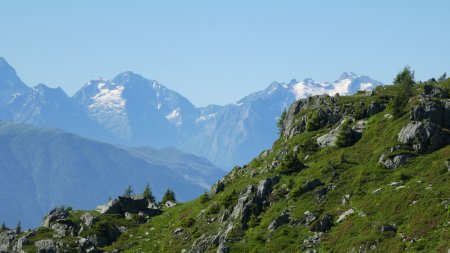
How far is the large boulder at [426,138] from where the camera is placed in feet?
320

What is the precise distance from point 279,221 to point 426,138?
24.5 m

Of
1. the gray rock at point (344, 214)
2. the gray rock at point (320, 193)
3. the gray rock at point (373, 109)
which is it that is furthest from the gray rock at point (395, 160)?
the gray rock at point (373, 109)

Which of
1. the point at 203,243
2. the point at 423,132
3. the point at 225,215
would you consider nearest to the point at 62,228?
the point at 225,215

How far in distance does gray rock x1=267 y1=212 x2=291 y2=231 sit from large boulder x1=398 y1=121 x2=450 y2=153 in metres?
21.3

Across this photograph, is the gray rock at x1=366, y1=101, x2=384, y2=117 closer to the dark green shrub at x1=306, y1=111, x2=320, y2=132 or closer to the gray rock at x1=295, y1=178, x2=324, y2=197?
the dark green shrub at x1=306, y1=111, x2=320, y2=132

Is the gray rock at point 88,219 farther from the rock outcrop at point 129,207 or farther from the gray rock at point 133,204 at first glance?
the gray rock at point 133,204

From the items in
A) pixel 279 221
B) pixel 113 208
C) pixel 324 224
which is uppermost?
pixel 113 208

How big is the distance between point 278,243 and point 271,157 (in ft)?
136

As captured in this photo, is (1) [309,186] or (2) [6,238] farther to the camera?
(2) [6,238]

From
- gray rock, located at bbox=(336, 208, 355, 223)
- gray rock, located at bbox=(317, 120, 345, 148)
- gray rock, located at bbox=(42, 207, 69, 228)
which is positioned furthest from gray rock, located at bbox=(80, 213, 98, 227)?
gray rock, located at bbox=(336, 208, 355, 223)

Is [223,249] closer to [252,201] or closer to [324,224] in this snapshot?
[252,201]

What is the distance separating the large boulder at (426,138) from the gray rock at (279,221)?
2134cm

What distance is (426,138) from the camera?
97.9m

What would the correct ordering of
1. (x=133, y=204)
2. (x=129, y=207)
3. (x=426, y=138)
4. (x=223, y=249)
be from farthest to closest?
(x=133, y=204) < (x=129, y=207) < (x=426, y=138) < (x=223, y=249)
